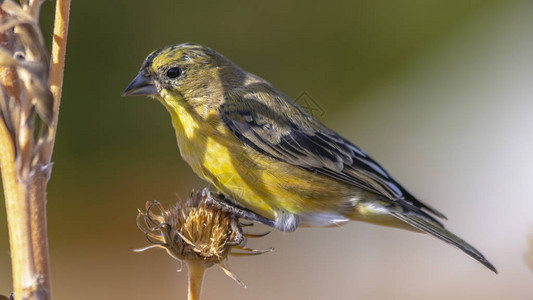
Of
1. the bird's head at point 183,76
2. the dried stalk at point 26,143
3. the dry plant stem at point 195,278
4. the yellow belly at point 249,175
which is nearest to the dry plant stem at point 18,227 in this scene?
the dried stalk at point 26,143

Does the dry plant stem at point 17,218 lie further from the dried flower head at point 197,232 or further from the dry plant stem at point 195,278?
the dried flower head at point 197,232

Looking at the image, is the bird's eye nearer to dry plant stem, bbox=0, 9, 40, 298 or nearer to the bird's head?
the bird's head

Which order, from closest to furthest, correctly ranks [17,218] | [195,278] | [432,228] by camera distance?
[17,218] → [195,278] → [432,228]

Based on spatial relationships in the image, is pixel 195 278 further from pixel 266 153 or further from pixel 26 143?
pixel 266 153

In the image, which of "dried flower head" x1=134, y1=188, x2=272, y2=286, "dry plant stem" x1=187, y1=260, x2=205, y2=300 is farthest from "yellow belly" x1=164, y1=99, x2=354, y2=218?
"dry plant stem" x1=187, y1=260, x2=205, y2=300

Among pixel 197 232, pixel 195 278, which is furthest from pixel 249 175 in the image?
pixel 195 278

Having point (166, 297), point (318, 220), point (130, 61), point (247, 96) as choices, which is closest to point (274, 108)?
point (247, 96)
